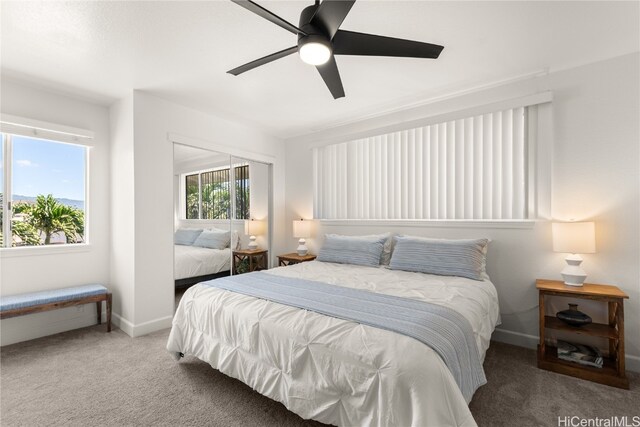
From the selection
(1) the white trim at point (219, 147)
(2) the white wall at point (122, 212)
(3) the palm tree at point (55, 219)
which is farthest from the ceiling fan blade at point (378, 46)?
(3) the palm tree at point (55, 219)

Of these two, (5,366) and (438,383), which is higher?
(438,383)

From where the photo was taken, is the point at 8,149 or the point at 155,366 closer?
the point at 155,366

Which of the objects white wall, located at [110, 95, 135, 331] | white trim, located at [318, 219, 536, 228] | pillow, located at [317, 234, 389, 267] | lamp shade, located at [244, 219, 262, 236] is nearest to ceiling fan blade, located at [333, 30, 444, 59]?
white trim, located at [318, 219, 536, 228]

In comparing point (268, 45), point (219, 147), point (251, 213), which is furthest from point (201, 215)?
point (268, 45)

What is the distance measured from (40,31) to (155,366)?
8.72 feet

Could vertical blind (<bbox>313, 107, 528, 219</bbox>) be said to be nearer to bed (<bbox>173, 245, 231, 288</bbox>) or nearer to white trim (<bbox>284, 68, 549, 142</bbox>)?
white trim (<bbox>284, 68, 549, 142</bbox>)

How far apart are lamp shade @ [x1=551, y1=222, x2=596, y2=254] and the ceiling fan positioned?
5.94 ft

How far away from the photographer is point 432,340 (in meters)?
1.46

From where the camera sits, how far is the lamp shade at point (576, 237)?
236cm

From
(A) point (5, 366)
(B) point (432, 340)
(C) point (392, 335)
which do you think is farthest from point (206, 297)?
(A) point (5, 366)

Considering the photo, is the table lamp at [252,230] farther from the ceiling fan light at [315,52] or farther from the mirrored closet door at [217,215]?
the ceiling fan light at [315,52]

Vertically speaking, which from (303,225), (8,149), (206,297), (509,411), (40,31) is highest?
(40,31)

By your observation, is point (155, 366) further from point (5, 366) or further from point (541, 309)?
point (541, 309)

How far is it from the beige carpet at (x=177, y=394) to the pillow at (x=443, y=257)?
0.79 m
